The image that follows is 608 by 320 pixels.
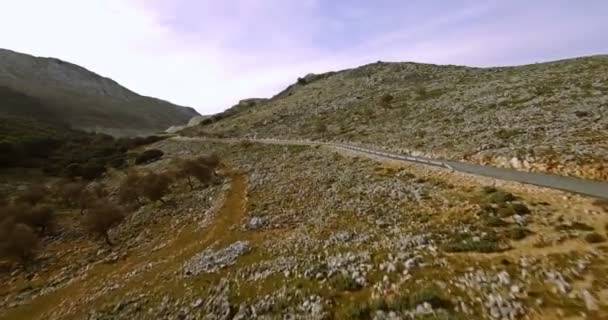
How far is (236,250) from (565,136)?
27673 mm

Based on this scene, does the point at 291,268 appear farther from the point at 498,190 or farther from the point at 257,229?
the point at 498,190

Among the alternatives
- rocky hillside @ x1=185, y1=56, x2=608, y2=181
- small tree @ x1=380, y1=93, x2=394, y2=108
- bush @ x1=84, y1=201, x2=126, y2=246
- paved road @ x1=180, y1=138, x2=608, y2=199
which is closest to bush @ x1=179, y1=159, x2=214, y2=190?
bush @ x1=84, y1=201, x2=126, y2=246

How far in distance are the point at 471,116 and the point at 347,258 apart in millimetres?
36747

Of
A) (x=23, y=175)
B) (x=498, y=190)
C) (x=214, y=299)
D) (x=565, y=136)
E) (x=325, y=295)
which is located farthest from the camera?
(x=23, y=175)

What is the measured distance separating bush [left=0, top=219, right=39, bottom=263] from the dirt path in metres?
8.12

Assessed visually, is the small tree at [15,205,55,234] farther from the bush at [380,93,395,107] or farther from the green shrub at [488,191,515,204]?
the bush at [380,93,395,107]

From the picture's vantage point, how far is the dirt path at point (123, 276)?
21.4 metres

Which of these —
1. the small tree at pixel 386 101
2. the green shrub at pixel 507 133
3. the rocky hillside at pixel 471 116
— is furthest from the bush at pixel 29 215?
the small tree at pixel 386 101

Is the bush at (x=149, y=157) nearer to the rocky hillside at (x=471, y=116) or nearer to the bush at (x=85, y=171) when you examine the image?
the bush at (x=85, y=171)

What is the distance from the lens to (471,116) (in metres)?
46.5

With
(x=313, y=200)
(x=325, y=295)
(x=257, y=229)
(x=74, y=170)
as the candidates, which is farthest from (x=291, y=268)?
(x=74, y=170)

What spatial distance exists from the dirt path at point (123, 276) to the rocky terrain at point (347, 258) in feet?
0.39

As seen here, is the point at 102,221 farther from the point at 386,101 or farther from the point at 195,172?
the point at 386,101

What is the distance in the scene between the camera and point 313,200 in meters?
29.4
